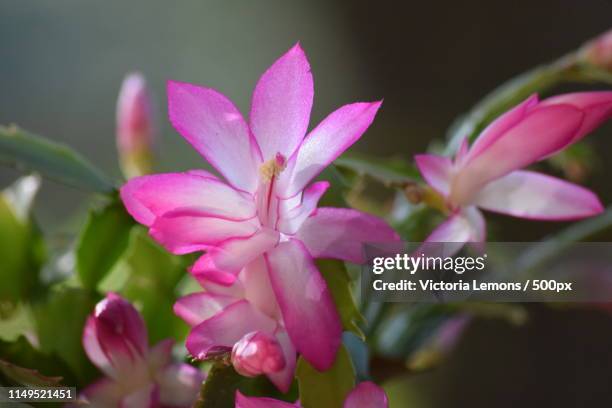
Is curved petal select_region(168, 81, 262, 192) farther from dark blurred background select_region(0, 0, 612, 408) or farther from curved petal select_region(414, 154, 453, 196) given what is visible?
dark blurred background select_region(0, 0, 612, 408)

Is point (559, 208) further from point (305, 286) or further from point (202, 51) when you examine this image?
point (202, 51)

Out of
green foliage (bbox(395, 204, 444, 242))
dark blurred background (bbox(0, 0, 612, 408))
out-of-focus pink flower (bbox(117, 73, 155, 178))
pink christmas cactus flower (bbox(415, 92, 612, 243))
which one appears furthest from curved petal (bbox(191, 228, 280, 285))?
dark blurred background (bbox(0, 0, 612, 408))

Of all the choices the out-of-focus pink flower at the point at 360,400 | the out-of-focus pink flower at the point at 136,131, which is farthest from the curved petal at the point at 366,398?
the out-of-focus pink flower at the point at 136,131

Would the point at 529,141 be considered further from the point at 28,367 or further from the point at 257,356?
the point at 28,367

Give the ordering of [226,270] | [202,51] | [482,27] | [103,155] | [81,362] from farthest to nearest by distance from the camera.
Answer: [202,51] < [103,155] < [482,27] < [81,362] < [226,270]

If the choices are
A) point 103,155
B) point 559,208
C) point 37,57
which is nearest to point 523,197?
point 559,208

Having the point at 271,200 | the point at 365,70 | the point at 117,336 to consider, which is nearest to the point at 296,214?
the point at 271,200
